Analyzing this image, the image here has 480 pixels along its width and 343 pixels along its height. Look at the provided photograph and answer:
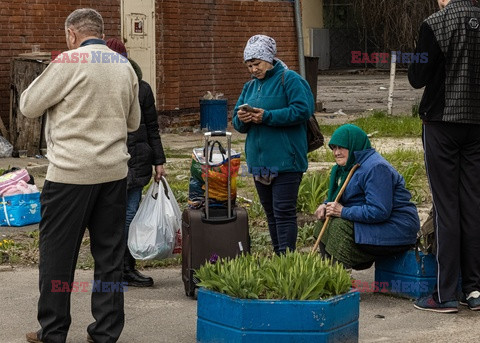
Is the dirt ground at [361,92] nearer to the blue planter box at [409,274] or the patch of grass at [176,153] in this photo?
the patch of grass at [176,153]

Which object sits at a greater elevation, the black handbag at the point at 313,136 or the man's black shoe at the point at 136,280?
the black handbag at the point at 313,136

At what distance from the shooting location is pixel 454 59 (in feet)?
20.0

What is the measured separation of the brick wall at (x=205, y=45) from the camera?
16.5m

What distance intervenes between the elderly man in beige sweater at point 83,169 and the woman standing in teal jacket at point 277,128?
1.48 meters

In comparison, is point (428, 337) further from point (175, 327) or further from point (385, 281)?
point (175, 327)

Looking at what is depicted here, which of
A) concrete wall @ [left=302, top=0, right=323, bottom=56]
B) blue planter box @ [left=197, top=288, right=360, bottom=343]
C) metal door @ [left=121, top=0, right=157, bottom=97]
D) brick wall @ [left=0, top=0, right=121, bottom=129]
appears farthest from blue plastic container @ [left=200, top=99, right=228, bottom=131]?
concrete wall @ [left=302, top=0, right=323, bottom=56]

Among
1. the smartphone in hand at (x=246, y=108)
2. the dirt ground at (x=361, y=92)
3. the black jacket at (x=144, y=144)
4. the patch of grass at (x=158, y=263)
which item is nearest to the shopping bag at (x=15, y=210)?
the patch of grass at (x=158, y=263)

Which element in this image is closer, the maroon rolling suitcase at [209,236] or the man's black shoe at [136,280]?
the maroon rolling suitcase at [209,236]

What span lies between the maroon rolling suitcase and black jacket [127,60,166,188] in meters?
0.45

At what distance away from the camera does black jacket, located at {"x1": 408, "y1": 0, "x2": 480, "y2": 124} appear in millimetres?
6062

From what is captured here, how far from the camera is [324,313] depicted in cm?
514

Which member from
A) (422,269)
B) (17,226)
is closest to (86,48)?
(422,269)

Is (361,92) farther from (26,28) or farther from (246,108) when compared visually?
(246,108)

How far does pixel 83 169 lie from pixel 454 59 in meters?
2.37
